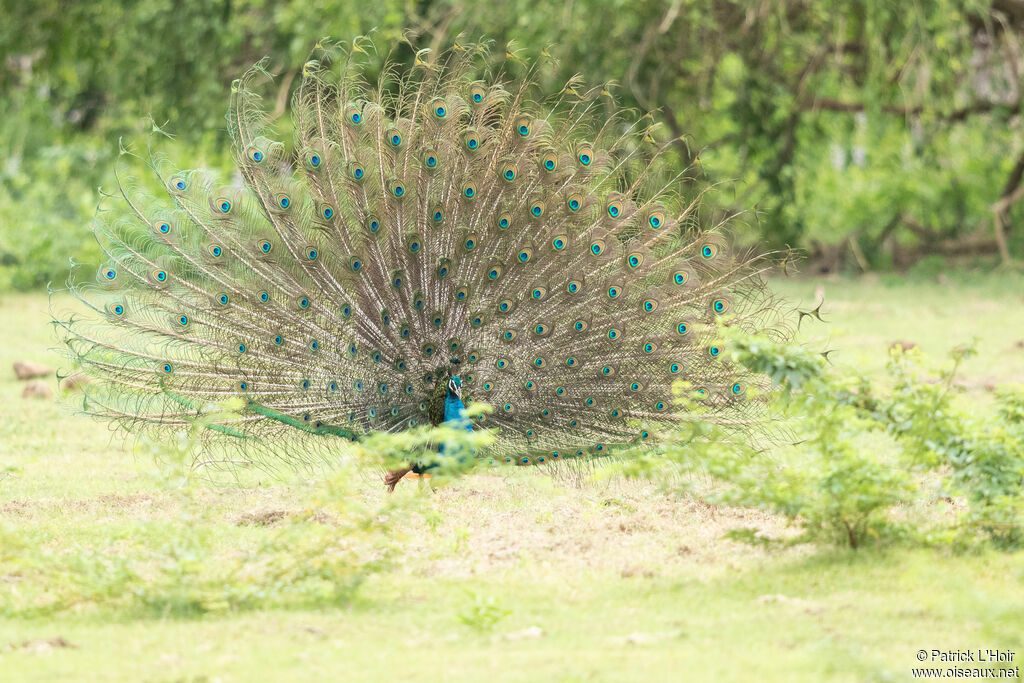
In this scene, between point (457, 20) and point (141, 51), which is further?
point (141, 51)

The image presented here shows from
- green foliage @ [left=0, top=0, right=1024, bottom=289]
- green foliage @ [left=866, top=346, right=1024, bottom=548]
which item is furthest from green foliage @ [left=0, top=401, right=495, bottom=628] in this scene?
green foliage @ [left=0, top=0, right=1024, bottom=289]

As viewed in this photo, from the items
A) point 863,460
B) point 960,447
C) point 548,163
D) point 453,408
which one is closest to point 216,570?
point 453,408

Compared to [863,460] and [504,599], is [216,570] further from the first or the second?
[863,460]

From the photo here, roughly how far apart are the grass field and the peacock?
1.71ft

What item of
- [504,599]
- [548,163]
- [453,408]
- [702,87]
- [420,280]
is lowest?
[504,599]

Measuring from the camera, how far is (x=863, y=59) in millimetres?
16516

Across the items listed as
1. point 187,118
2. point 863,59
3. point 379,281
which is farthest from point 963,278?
point 379,281

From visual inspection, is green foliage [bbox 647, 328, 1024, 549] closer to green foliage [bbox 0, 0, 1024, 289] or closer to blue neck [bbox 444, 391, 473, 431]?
blue neck [bbox 444, 391, 473, 431]

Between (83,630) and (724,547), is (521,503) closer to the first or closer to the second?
(724,547)

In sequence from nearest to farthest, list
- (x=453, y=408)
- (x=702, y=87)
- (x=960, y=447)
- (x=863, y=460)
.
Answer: (x=863, y=460), (x=960, y=447), (x=453, y=408), (x=702, y=87)

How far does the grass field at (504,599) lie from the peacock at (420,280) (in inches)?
20.6

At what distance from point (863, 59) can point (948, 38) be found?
3.11 m

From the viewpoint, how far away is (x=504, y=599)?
4.82 metres

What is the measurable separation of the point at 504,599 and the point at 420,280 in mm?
2304
